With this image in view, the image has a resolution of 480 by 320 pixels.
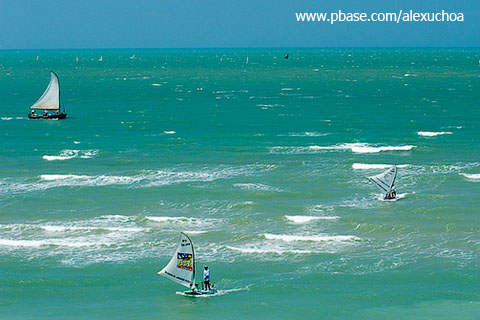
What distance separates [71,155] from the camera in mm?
69938

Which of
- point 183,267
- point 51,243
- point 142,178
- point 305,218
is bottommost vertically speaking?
point 51,243

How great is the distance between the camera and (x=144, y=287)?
116 ft

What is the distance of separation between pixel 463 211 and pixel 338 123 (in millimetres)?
44725

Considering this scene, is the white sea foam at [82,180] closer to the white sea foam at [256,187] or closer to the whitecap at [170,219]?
the white sea foam at [256,187]

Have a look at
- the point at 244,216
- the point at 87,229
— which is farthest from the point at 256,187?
the point at 87,229

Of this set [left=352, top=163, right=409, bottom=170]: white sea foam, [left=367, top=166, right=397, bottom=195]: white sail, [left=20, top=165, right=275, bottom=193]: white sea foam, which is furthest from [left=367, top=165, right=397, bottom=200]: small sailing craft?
[left=20, top=165, right=275, bottom=193]: white sea foam

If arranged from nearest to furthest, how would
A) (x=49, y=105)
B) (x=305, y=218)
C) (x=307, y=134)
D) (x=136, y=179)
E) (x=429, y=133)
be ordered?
(x=305, y=218)
(x=136, y=179)
(x=429, y=133)
(x=307, y=134)
(x=49, y=105)

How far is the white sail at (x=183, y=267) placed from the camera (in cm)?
3250

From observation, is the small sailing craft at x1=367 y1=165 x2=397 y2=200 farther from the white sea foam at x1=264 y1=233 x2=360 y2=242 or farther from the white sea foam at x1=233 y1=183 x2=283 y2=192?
the white sea foam at x1=264 y1=233 x2=360 y2=242

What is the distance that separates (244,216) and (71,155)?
27.7m

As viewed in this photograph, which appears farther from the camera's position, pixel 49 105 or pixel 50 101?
pixel 49 105

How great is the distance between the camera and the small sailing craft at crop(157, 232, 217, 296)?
32531 millimetres

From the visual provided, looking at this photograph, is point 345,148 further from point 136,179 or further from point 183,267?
point 183,267

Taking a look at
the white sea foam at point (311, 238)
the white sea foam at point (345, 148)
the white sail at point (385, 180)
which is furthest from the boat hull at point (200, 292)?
the white sea foam at point (345, 148)
